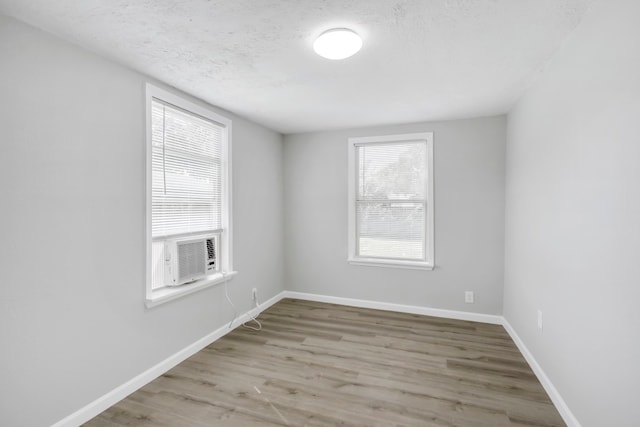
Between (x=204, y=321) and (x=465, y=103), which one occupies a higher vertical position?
(x=465, y=103)

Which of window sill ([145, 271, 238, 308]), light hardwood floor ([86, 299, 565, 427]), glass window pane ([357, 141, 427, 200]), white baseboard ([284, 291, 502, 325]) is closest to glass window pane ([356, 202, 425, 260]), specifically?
glass window pane ([357, 141, 427, 200])

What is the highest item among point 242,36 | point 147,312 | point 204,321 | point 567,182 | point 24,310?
point 242,36

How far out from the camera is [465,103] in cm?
312

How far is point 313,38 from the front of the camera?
188 cm

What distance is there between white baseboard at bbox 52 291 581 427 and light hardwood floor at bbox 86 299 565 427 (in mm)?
55

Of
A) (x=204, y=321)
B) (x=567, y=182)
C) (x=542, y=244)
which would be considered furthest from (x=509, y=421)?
(x=204, y=321)

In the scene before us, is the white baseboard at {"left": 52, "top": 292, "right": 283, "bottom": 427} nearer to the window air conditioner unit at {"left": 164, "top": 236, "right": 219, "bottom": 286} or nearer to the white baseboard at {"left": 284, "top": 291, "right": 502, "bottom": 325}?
the window air conditioner unit at {"left": 164, "top": 236, "right": 219, "bottom": 286}

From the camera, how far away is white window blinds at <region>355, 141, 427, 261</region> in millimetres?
3885

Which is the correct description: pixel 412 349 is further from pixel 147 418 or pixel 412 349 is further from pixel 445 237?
pixel 147 418

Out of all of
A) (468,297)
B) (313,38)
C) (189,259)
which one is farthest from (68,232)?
(468,297)

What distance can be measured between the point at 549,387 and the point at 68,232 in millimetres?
3404

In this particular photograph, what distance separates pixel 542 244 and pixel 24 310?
3.43 meters

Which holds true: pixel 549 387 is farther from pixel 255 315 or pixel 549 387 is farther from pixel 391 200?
pixel 255 315

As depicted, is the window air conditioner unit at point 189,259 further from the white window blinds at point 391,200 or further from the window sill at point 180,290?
the white window blinds at point 391,200
